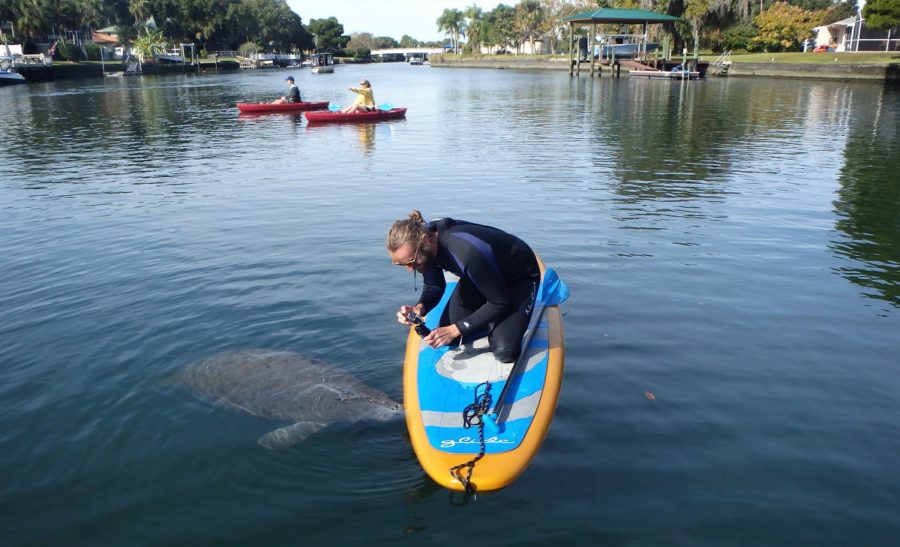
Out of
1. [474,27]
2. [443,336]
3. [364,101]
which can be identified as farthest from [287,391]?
[474,27]

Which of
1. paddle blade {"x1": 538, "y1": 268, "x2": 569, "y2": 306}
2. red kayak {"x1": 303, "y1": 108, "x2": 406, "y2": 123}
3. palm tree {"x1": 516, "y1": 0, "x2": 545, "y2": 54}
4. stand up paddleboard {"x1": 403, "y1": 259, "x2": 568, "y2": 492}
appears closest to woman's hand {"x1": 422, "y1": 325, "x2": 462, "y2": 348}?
stand up paddleboard {"x1": 403, "y1": 259, "x2": 568, "y2": 492}

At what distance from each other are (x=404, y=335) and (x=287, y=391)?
1.78m

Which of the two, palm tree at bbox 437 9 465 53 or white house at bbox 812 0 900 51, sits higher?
palm tree at bbox 437 9 465 53

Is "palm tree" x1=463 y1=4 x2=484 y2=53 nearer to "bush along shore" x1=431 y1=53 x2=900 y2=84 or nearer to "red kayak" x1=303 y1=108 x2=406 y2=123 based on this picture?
"bush along shore" x1=431 y1=53 x2=900 y2=84

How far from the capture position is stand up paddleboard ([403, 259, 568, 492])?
4676 mm

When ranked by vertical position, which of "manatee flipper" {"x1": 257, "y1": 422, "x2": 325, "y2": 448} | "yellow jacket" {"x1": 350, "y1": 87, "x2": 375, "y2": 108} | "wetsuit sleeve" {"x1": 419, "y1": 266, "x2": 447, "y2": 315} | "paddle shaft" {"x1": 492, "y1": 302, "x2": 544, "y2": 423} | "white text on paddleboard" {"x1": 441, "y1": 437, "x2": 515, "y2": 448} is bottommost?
"manatee flipper" {"x1": 257, "y1": 422, "x2": 325, "y2": 448}

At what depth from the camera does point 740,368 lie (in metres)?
6.88

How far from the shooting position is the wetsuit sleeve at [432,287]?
18.8ft

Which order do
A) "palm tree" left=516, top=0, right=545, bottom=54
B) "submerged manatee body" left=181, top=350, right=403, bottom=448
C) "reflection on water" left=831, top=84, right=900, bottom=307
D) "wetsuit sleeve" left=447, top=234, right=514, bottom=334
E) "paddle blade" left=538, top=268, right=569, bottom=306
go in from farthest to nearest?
"palm tree" left=516, top=0, right=545, bottom=54, "reflection on water" left=831, top=84, right=900, bottom=307, "paddle blade" left=538, top=268, right=569, bottom=306, "submerged manatee body" left=181, top=350, right=403, bottom=448, "wetsuit sleeve" left=447, top=234, right=514, bottom=334

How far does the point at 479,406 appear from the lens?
509cm

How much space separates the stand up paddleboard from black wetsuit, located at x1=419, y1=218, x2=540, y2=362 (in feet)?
0.78

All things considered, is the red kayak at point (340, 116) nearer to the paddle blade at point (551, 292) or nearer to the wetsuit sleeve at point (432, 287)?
the paddle blade at point (551, 292)

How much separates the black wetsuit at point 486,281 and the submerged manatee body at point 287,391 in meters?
1.07

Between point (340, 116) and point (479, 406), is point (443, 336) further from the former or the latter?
point (340, 116)
